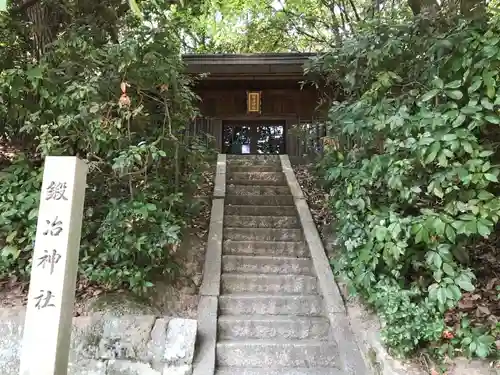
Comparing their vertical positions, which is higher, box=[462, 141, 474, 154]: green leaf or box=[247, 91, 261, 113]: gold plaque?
box=[247, 91, 261, 113]: gold plaque

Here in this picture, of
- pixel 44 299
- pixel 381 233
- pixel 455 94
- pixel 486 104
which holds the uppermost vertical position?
pixel 455 94

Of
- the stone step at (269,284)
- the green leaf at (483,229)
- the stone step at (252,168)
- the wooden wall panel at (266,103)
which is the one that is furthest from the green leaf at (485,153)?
the wooden wall panel at (266,103)

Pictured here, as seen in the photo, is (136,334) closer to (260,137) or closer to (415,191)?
(415,191)

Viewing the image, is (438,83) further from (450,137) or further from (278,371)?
(278,371)

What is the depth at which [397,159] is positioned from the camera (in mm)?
3982

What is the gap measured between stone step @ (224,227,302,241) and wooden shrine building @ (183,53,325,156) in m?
5.03

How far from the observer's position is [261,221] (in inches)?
258

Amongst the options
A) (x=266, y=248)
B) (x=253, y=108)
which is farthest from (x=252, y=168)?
(x=253, y=108)

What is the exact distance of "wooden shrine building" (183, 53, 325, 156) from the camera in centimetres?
1105

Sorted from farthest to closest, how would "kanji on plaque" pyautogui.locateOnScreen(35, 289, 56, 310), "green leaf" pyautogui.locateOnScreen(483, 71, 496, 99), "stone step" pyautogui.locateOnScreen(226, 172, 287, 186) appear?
"stone step" pyautogui.locateOnScreen(226, 172, 287, 186)
"green leaf" pyautogui.locateOnScreen(483, 71, 496, 99)
"kanji on plaque" pyautogui.locateOnScreen(35, 289, 56, 310)

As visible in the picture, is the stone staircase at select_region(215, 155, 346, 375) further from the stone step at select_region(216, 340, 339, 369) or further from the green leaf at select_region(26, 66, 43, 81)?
the green leaf at select_region(26, 66, 43, 81)

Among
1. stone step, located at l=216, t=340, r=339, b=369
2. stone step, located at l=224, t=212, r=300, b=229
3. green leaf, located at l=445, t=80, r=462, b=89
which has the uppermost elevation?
green leaf, located at l=445, t=80, r=462, b=89

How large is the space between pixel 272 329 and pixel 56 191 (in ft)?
8.92

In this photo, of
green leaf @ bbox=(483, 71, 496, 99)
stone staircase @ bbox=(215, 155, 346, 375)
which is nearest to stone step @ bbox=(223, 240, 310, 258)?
stone staircase @ bbox=(215, 155, 346, 375)
